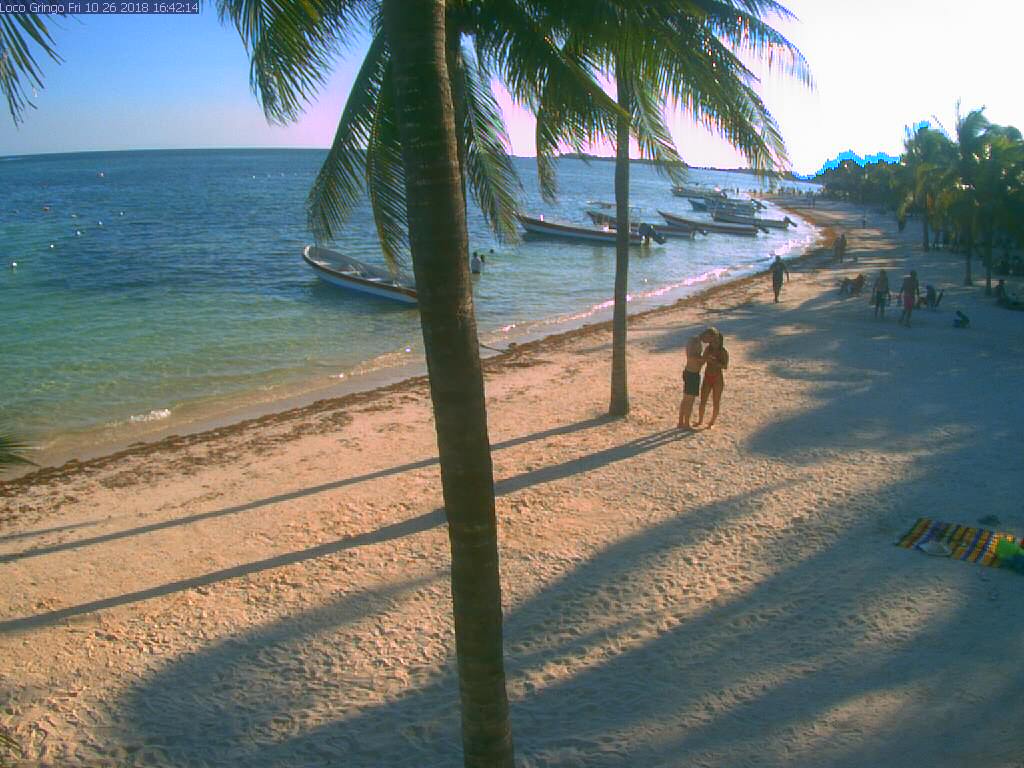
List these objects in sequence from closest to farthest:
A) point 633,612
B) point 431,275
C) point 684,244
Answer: point 431,275, point 633,612, point 684,244

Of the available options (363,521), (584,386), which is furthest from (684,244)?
(363,521)

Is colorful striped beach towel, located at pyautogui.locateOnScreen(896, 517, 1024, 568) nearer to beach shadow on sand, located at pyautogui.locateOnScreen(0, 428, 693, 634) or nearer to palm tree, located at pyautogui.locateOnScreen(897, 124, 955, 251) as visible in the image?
beach shadow on sand, located at pyautogui.locateOnScreen(0, 428, 693, 634)

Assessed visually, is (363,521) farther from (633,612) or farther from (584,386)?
(584,386)

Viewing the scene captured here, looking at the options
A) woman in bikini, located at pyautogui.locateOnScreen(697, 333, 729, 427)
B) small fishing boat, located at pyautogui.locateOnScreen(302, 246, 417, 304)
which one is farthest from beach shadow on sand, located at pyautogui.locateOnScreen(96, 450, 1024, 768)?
small fishing boat, located at pyautogui.locateOnScreen(302, 246, 417, 304)

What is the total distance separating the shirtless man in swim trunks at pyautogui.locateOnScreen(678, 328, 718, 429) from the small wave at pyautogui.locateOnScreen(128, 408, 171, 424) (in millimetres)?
9794

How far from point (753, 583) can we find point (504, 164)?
4252 millimetres

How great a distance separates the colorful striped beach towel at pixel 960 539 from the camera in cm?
691

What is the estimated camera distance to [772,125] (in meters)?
5.11

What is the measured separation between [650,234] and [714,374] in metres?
37.4

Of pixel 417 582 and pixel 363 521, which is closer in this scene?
pixel 417 582

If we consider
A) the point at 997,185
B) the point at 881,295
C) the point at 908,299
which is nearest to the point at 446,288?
the point at 908,299

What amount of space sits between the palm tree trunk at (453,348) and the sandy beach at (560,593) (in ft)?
6.45

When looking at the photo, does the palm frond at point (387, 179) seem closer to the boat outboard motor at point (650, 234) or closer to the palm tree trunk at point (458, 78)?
the palm tree trunk at point (458, 78)

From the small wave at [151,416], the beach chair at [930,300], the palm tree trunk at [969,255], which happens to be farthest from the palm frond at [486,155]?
the palm tree trunk at [969,255]
